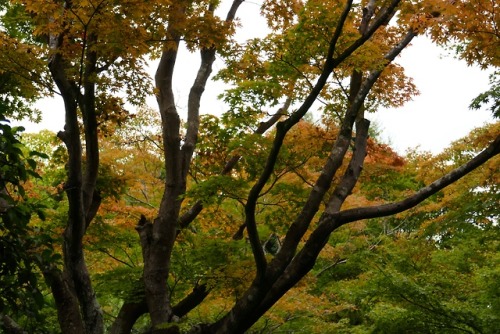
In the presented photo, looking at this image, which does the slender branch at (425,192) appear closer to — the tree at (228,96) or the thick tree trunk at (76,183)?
the tree at (228,96)

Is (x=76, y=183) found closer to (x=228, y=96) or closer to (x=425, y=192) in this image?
(x=228, y=96)

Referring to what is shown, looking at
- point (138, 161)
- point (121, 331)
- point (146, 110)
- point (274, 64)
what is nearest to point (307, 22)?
point (274, 64)

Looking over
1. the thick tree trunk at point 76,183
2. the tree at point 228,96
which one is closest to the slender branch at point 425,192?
the tree at point 228,96

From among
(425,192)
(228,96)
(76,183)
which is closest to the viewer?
(425,192)

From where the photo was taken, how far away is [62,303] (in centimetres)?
649

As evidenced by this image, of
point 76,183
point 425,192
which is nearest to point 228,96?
point 76,183

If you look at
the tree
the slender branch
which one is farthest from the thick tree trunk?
the slender branch

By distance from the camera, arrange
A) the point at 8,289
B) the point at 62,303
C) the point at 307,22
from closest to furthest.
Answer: the point at 8,289, the point at 307,22, the point at 62,303

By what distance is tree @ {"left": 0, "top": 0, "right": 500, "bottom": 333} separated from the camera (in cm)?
547

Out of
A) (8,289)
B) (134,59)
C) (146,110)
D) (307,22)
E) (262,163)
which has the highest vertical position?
(146,110)

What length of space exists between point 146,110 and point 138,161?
242cm

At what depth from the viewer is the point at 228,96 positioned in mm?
7980

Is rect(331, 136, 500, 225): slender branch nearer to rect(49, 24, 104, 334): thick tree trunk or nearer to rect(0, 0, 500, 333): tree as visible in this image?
rect(0, 0, 500, 333): tree

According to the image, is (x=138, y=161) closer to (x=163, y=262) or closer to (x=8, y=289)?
(x=163, y=262)
